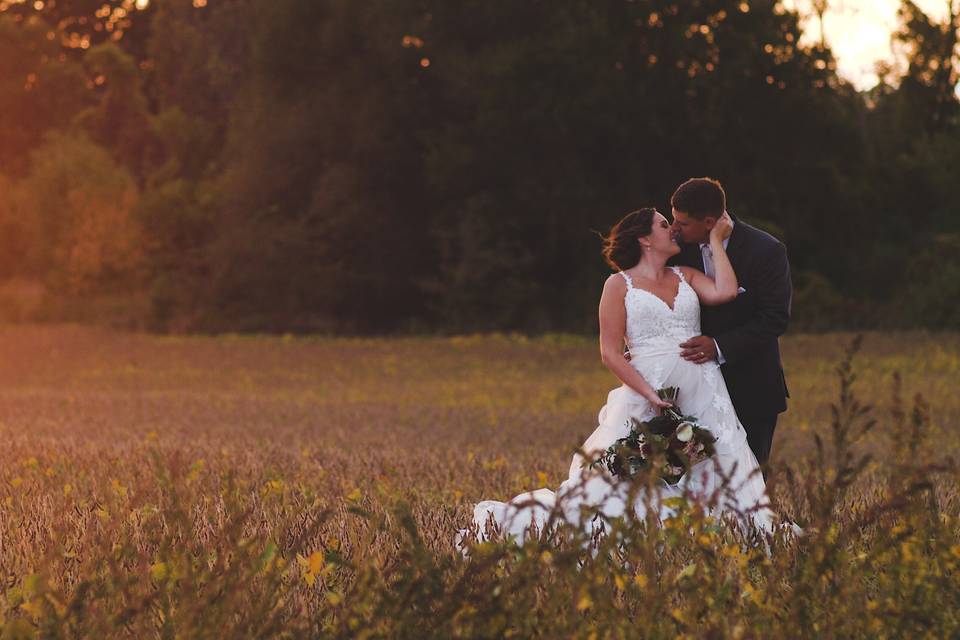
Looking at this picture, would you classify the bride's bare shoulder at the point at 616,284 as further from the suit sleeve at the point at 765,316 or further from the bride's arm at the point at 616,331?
the suit sleeve at the point at 765,316

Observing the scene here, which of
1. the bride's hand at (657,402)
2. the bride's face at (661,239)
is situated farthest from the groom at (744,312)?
the bride's hand at (657,402)

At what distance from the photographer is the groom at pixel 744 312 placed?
7.09m

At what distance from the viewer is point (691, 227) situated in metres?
7.14

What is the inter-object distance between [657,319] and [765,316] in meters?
0.68

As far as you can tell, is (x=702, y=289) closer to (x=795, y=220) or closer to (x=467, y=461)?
(x=467, y=461)

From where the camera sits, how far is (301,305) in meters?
36.8

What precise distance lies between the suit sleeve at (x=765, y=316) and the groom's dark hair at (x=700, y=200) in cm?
46

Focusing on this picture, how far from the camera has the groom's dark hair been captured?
7066mm

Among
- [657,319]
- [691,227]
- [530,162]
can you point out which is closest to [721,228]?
[691,227]

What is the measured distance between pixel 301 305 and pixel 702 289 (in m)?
30.2

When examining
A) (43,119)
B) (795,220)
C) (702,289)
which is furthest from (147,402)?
(43,119)

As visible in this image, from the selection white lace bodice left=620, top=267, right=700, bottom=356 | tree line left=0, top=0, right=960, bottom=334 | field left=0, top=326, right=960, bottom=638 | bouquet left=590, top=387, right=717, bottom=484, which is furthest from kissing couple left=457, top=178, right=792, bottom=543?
tree line left=0, top=0, right=960, bottom=334

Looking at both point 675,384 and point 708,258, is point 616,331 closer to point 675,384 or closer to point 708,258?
point 675,384

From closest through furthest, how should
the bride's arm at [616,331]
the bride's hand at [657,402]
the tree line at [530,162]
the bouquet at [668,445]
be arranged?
the bouquet at [668,445], the bride's hand at [657,402], the bride's arm at [616,331], the tree line at [530,162]
